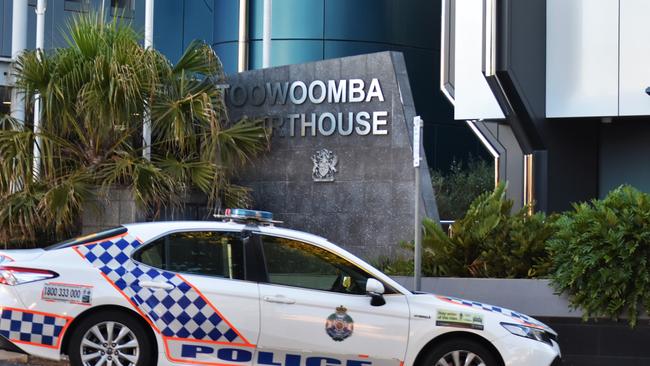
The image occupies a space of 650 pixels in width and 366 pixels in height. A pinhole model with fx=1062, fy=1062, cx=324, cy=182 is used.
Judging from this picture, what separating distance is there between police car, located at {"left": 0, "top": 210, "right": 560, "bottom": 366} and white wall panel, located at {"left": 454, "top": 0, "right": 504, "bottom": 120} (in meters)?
8.87

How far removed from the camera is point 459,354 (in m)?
8.80

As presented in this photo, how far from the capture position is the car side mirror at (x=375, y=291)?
870 centimetres

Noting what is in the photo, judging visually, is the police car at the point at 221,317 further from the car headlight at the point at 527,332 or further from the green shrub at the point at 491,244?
the green shrub at the point at 491,244

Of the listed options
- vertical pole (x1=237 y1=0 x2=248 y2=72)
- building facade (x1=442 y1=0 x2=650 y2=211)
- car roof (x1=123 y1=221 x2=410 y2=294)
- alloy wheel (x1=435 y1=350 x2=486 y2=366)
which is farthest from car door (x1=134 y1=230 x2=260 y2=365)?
vertical pole (x1=237 y1=0 x2=248 y2=72)

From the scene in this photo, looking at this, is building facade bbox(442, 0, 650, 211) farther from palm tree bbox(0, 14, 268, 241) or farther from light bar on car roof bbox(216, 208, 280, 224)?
light bar on car roof bbox(216, 208, 280, 224)

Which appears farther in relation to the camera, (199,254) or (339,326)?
(199,254)

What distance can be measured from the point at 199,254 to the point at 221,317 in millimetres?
614

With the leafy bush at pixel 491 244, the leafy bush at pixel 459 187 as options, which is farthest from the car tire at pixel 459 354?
the leafy bush at pixel 459 187

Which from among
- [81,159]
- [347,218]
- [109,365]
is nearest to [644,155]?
[347,218]

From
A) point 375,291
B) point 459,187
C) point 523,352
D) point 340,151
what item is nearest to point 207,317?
point 375,291

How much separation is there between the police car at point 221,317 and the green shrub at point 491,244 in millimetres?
2844

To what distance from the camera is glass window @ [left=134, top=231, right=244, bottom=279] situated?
894 cm

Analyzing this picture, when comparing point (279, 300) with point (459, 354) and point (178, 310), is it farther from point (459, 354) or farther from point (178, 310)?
point (459, 354)

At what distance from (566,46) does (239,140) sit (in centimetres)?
531
